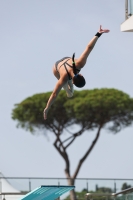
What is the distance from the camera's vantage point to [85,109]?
178 ft

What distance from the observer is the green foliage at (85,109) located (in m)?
52.8

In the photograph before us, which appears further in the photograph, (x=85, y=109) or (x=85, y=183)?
(x=85, y=109)

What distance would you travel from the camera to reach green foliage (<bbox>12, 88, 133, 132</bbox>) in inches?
2079

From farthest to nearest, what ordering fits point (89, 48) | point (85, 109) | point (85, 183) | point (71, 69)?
point (85, 109)
point (85, 183)
point (71, 69)
point (89, 48)

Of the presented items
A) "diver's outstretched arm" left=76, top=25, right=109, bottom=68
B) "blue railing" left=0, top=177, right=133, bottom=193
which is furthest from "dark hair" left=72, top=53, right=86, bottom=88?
"blue railing" left=0, top=177, right=133, bottom=193

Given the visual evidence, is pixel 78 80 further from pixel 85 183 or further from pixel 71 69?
pixel 85 183

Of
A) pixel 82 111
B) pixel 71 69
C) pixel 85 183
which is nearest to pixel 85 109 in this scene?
pixel 82 111

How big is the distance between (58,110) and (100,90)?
3161 millimetres

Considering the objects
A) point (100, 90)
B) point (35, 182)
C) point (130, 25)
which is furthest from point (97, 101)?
point (130, 25)

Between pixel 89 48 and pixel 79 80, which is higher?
pixel 89 48

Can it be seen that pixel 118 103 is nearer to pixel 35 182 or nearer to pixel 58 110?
pixel 58 110

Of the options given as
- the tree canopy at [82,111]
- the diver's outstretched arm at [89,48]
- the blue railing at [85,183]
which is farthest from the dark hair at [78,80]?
the tree canopy at [82,111]

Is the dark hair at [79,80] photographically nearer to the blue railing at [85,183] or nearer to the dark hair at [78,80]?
the dark hair at [78,80]

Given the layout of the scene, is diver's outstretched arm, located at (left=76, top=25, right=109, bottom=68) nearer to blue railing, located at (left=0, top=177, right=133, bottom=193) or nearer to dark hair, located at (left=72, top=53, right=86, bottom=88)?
dark hair, located at (left=72, top=53, right=86, bottom=88)
